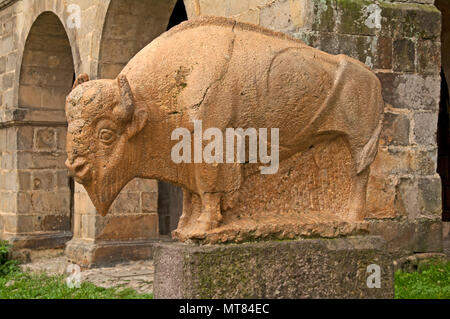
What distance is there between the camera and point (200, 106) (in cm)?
255

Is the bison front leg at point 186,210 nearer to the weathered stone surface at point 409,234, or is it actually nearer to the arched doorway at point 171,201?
the weathered stone surface at point 409,234

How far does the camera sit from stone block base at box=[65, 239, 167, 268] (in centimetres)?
648

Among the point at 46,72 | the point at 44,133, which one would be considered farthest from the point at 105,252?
the point at 46,72

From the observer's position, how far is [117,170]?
8.52 feet

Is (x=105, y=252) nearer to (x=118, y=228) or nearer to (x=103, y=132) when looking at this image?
(x=118, y=228)

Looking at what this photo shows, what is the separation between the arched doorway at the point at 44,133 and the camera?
820 centimetres

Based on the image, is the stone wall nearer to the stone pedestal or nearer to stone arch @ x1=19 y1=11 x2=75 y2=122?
stone arch @ x1=19 y1=11 x2=75 y2=122

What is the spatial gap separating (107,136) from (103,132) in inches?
0.9

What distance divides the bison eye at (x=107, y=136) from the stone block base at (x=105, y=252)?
406 cm

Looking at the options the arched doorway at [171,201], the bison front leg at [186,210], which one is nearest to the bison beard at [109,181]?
the bison front leg at [186,210]

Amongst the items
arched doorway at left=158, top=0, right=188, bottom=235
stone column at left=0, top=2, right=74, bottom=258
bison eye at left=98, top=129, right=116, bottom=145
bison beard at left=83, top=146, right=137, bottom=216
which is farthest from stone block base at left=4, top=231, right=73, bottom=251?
bison eye at left=98, top=129, right=116, bottom=145

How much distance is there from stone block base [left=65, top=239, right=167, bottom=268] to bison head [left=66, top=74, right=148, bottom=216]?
400cm
